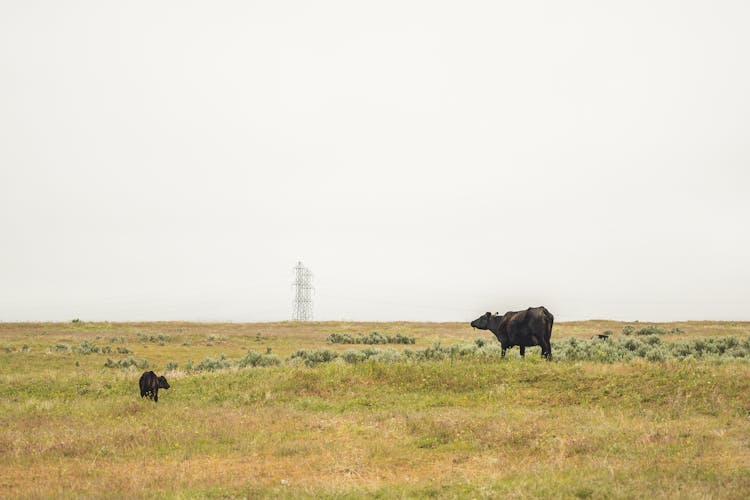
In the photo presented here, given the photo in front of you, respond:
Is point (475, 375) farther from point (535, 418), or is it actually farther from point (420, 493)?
point (420, 493)

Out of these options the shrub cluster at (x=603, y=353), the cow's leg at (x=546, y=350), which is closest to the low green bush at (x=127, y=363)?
the shrub cluster at (x=603, y=353)

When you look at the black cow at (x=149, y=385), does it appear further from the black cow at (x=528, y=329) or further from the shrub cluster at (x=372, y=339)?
the shrub cluster at (x=372, y=339)

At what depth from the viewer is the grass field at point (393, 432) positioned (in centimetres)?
970

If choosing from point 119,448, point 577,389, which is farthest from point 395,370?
point 119,448

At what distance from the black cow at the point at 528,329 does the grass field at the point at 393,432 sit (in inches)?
33.1

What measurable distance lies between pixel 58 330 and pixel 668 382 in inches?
2233

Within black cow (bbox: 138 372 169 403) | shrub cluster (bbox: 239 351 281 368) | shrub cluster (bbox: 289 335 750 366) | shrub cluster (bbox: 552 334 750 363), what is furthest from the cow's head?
black cow (bbox: 138 372 169 403)

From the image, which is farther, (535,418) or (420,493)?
(535,418)

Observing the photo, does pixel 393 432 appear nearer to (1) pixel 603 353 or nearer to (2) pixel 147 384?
(2) pixel 147 384

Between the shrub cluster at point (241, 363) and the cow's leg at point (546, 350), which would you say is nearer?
the cow's leg at point (546, 350)

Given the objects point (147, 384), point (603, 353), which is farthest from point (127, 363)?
point (603, 353)

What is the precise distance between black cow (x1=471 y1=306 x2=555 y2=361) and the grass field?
2.76 feet

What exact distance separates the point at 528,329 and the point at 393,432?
11.6 metres

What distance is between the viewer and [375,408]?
688 inches
